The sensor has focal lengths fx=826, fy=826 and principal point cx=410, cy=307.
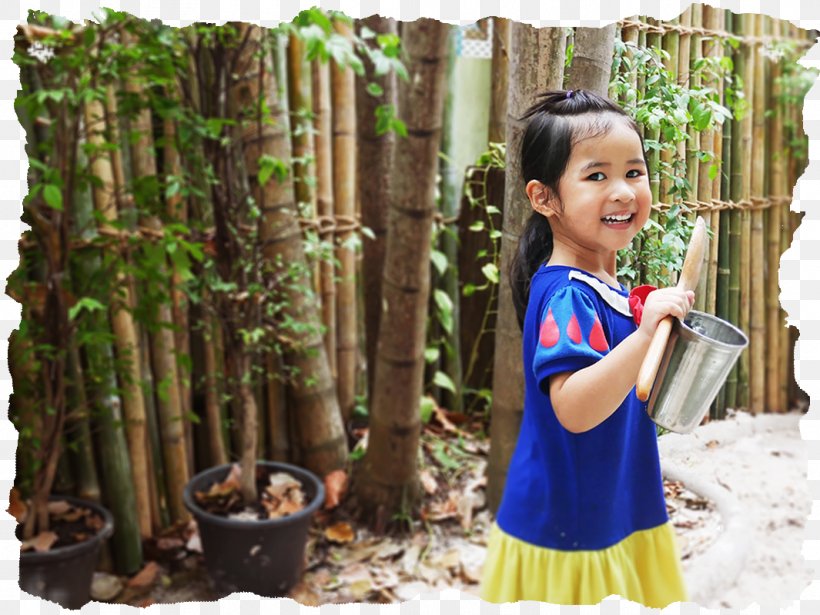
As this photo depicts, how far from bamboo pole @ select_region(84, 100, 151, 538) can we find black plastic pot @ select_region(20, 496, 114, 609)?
240mm

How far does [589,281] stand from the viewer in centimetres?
61

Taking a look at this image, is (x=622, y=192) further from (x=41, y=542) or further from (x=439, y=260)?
(x=41, y=542)

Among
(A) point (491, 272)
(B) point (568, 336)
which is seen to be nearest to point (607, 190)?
(B) point (568, 336)

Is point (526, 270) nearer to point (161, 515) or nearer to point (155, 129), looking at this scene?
point (155, 129)

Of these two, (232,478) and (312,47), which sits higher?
(312,47)

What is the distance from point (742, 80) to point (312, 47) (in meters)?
0.39

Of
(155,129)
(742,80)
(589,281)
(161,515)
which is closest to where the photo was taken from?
(589,281)

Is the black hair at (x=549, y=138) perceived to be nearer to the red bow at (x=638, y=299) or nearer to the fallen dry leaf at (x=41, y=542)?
the red bow at (x=638, y=299)

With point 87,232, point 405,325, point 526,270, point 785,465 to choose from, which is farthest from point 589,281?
point 87,232

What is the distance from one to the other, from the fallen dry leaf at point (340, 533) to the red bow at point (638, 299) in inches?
33.7

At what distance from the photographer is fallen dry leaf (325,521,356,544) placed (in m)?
1.34

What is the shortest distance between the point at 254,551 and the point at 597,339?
0.80 metres

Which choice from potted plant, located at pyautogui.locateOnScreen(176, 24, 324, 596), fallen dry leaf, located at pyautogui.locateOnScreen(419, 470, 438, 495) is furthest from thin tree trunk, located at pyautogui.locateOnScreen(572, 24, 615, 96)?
fallen dry leaf, located at pyautogui.locateOnScreen(419, 470, 438, 495)

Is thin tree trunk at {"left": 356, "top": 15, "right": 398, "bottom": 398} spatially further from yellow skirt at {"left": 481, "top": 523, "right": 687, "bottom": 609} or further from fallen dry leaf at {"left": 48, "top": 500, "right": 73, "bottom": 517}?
yellow skirt at {"left": 481, "top": 523, "right": 687, "bottom": 609}
